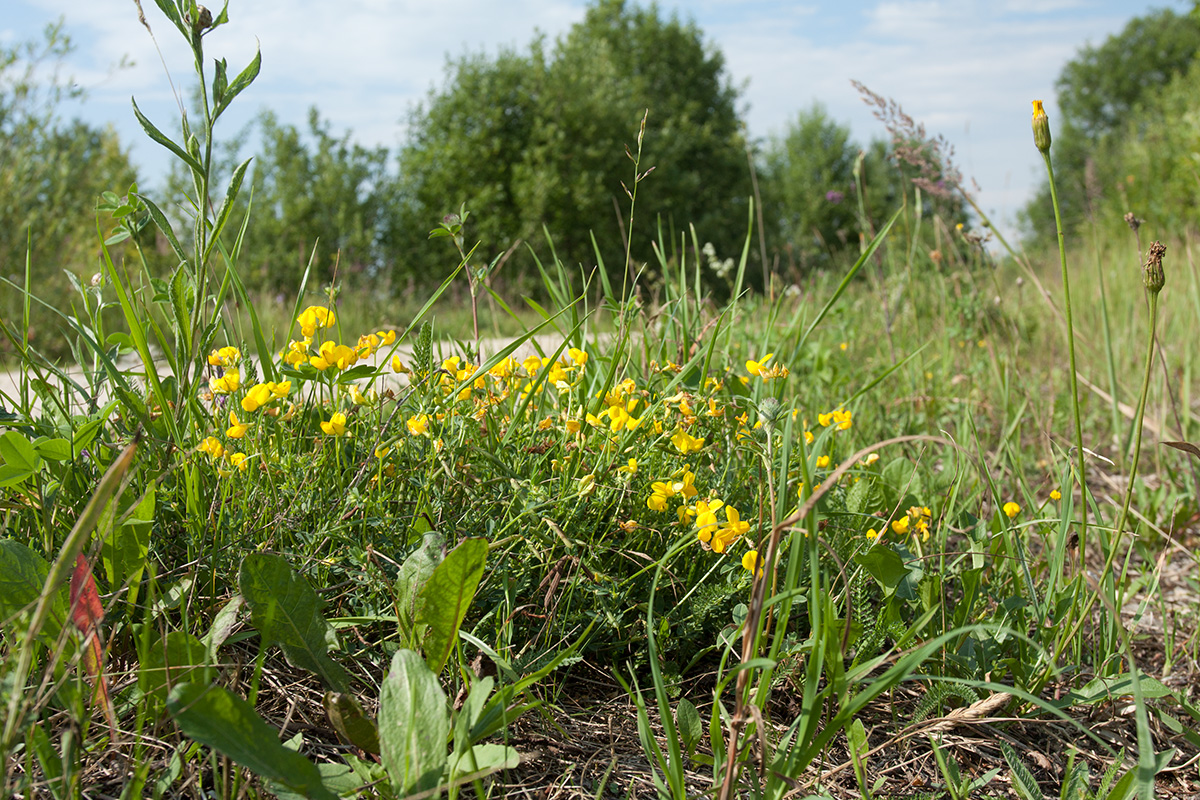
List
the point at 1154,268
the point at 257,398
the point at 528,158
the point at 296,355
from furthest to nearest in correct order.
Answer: the point at 528,158
the point at 296,355
the point at 257,398
the point at 1154,268

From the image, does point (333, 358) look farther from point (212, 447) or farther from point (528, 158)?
point (528, 158)

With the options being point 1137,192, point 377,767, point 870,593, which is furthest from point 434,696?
point 1137,192

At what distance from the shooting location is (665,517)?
1.37m

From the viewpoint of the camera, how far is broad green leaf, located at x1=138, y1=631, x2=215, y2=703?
953 millimetres

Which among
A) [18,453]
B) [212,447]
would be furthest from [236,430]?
[18,453]

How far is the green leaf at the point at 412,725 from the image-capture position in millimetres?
887

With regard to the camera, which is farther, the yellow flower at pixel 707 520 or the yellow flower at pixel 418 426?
the yellow flower at pixel 418 426

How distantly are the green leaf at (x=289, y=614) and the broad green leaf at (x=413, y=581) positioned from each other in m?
0.10

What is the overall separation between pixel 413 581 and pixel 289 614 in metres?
0.17

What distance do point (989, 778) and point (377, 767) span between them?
81 cm

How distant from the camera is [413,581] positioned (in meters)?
1.09

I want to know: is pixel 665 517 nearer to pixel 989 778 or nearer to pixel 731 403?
pixel 731 403

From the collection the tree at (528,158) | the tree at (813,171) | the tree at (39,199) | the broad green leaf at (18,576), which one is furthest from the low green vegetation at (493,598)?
the tree at (813,171)

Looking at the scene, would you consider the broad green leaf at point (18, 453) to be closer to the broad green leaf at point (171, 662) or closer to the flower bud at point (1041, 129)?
the broad green leaf at point (171, 662)
